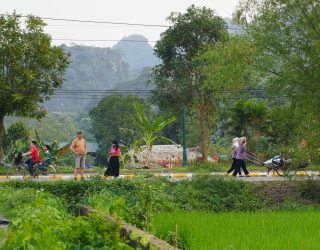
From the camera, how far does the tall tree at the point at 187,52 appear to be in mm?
42625

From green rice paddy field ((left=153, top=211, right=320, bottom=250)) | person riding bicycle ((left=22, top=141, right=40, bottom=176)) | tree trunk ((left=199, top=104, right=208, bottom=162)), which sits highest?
tree trunk ((left=199, top=104, right=208, bottom=162))

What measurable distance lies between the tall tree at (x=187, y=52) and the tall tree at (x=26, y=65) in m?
8.42

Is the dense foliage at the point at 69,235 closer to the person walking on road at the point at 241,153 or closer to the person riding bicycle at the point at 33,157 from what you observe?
the person walking on road at the point at 241,153

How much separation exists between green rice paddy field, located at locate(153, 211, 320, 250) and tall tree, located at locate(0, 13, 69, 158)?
24.6 m

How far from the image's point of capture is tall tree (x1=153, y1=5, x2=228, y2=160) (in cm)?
4262

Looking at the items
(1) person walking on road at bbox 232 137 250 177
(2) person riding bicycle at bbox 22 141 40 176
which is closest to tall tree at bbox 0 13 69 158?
(2) person riding bicycle at bbox 22 141 40 176

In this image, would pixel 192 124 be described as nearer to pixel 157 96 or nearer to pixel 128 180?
pixel 157 96

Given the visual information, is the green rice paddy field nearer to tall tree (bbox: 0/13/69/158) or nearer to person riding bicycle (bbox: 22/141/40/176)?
person riding bicycle (bbox: 22/141/40/176)

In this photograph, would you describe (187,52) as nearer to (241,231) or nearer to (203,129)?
(203,129)

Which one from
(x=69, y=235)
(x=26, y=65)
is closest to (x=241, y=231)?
(x=69, y=235)

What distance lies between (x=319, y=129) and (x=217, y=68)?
11.1 ft

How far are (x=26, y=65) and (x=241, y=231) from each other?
28.0 meters

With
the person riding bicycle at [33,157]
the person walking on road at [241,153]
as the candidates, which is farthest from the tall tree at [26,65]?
the person walking on road at [241,153]

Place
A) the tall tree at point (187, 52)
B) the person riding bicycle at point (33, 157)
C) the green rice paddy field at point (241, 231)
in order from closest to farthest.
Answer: the green rice paddy field at point (241, 231), the person riding bicycle at point (33, 157), the tall tree at point (187, 52)
